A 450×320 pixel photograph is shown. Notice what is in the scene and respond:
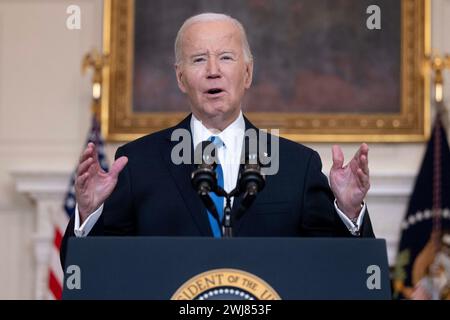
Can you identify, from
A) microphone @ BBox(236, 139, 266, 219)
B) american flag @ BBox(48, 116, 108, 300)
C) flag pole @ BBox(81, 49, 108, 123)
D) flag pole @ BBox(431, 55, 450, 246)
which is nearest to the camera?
microphone @ BBox(236, 139, 266, 219)

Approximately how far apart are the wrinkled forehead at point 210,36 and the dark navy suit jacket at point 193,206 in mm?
413

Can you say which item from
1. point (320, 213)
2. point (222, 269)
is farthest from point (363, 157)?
point (222, 269)

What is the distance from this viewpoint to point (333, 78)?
8805mm

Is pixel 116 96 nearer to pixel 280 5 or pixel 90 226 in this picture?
pixel 280 5

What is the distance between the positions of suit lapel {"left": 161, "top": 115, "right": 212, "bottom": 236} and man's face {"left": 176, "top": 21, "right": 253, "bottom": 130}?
0.17 metres

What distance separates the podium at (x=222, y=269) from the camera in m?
3.11

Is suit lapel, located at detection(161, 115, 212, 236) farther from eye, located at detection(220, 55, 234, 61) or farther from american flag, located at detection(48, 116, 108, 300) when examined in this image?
american flag, located at detection(48, 116, 108, 300)

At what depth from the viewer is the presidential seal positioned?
310 cm

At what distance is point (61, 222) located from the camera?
8289 mm

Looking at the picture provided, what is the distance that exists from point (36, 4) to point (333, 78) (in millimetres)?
2398

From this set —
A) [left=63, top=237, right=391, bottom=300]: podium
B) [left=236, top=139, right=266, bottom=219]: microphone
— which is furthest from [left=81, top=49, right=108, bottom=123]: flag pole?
[left=63, top=237, right=391, bottom=300]: podium

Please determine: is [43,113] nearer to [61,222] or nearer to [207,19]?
[61,222]

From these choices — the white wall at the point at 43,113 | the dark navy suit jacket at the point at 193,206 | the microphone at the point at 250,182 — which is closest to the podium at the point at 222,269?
the microphone at the point at 250,182
